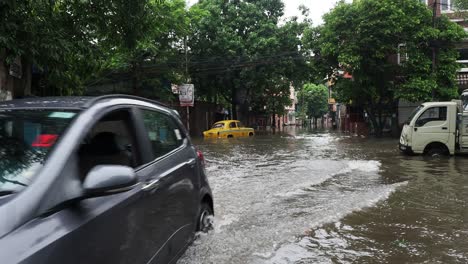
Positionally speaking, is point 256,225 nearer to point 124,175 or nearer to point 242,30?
point 124,175

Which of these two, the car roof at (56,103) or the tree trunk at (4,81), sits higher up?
the tree trunk at (4,81)

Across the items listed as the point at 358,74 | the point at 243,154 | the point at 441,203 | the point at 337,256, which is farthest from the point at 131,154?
the point at 358,74

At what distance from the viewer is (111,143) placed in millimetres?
2893

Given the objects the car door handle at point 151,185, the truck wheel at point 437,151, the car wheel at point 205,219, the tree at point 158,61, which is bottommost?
the truck wheel at point 437,151

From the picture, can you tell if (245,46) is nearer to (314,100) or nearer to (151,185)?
(151,185)

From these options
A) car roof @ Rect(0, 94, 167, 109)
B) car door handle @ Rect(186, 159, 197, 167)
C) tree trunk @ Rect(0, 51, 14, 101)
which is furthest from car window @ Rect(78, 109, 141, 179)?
tree trunk @ Rect(0, 51, 14, 101)

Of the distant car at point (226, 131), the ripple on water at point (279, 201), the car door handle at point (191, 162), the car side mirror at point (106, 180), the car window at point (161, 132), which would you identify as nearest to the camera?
the car side mirror at point (106, 180)

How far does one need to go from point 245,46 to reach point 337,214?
24.1 meters

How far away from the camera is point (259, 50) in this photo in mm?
28672

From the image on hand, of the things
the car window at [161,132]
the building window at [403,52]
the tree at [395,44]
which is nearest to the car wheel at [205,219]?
the car window at [161,132]

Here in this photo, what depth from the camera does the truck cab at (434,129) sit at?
13352mm

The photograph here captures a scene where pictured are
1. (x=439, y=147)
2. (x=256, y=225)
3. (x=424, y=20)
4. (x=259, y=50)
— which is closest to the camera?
(x=256, y=225)

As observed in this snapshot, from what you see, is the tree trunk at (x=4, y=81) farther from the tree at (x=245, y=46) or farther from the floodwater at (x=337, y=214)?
the tree at (x=245, y=46)

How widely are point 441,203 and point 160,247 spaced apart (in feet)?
19.1
